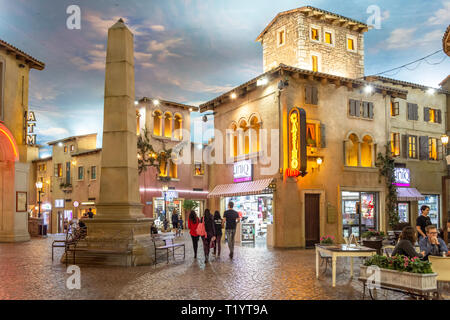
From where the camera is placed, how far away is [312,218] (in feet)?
64.4

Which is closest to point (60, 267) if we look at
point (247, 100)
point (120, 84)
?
point (120, 84)

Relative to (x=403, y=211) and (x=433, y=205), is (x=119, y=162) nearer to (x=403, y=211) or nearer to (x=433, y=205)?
Result: (x=403, y=211)

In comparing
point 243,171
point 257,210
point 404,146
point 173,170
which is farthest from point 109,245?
point 173,170

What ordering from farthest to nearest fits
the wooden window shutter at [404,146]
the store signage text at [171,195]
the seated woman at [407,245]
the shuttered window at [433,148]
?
the store signage text at [171,195] → the shuttered window at [433,148] → the wooden window shutter at [404,146] → the seated woman at [407,245]

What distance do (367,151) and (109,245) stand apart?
14303 millimetres

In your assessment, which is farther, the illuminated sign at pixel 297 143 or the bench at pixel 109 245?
the illuminated sign at pixel 297 143

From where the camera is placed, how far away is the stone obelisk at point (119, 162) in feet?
42.0

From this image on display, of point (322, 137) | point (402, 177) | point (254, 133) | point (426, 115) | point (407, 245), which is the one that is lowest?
point (407, 245)

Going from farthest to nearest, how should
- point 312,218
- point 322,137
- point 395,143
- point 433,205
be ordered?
1. point 433,205
2. point 395,143
3. point 322,137
4. point 312,218

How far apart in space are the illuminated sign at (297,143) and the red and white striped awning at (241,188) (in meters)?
1.51

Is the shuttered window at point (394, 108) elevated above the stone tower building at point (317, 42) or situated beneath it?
situated beneath

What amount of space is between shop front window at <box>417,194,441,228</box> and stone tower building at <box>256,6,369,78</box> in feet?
25.7

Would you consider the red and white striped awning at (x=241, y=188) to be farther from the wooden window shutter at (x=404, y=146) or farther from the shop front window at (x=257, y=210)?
the wooden window shutter at (x=404, y=146)

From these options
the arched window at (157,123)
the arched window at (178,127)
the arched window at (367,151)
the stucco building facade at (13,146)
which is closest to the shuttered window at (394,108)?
the arched window at (367,151)
